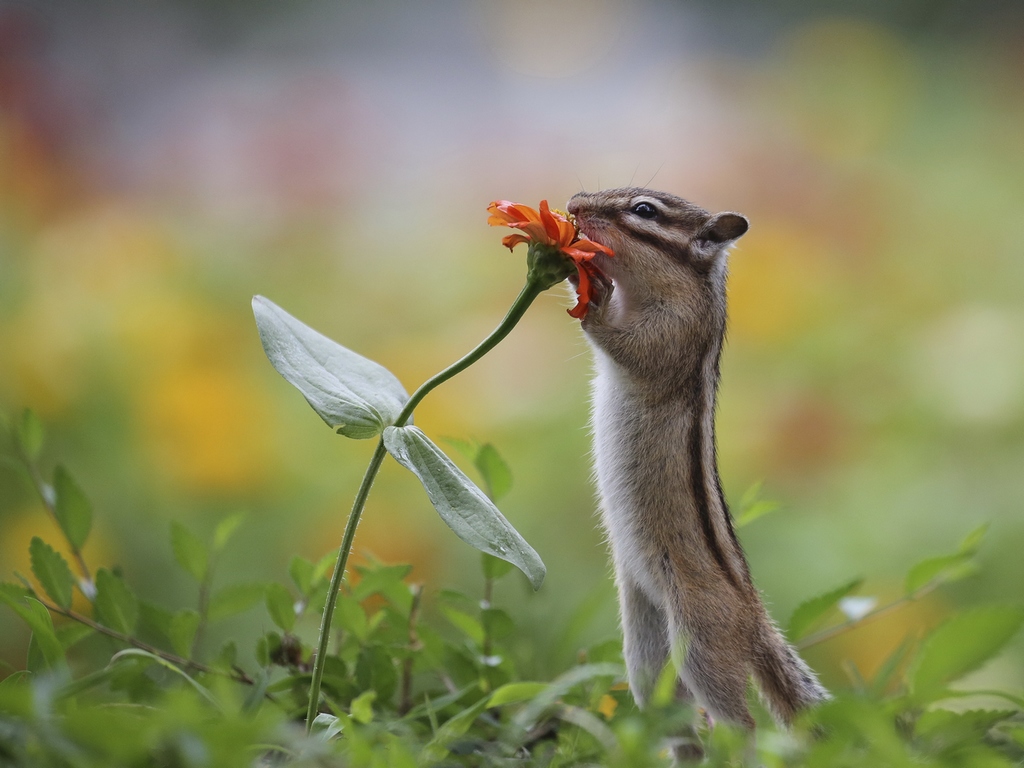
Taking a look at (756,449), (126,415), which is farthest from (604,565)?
Answer: (126,415)

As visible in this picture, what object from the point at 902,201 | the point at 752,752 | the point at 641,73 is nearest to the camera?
the point at 752,752

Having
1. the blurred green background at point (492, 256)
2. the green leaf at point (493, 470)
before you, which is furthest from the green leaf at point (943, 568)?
the blurred green background at point (492, 256)

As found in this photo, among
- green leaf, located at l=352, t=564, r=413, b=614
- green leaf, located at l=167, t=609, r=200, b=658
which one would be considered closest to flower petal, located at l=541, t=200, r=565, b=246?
green leaf, located at l=352, t=564, r=413, b=614

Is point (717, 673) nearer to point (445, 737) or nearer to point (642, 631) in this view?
point (642, 631)

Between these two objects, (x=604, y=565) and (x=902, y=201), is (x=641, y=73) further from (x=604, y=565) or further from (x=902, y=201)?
(x=604, y=565)

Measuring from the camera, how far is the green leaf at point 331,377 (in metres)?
0.60

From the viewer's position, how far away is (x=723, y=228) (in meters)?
1.08

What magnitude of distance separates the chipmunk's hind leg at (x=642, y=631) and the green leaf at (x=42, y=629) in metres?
0.49

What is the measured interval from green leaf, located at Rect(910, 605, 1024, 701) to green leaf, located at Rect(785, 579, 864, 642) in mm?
174

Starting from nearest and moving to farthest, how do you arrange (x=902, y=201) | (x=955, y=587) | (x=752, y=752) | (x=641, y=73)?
(x=752, y=752)
(x=955, y=587)
(x=902, y=201)
(x=641, y=73)

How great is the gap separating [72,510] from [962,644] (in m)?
0.63

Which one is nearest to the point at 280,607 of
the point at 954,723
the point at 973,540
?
the point at 954,723

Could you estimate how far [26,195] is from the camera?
6.64ft

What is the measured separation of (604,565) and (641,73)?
1.48 metres
